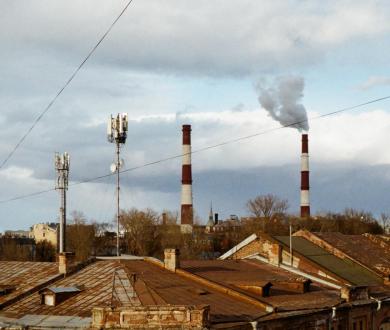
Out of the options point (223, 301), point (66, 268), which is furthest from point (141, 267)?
point (223, 301)

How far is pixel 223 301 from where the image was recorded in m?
25.0

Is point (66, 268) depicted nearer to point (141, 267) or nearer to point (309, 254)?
point (141, 267)

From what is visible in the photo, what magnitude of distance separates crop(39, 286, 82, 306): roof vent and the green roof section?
14973mm

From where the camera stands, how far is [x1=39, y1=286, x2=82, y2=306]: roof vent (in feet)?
81.0

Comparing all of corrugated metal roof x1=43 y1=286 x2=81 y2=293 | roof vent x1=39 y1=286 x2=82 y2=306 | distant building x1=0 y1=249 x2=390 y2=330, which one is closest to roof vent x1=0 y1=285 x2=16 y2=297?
distant building x1=0 y1=249 x2=390 y2=330

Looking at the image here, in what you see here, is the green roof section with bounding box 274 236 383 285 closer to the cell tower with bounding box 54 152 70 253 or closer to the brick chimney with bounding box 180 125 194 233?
the cell tower with bounding box 54 152 70 253

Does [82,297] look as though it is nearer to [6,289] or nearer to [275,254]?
[6,289]

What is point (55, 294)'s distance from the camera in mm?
24672

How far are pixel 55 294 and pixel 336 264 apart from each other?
18018 mm

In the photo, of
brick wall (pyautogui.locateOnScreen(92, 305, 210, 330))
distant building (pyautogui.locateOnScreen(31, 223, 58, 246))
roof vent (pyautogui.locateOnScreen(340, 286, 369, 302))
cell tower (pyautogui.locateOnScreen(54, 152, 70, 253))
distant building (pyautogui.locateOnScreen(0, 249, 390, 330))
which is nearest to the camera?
brick wall (pyautogui.locateOnScreen(92, 305, 210, 330))

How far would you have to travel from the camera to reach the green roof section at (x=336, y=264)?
115ft

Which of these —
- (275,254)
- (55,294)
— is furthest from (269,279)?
(55,294)

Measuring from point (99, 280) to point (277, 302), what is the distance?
7.50 m

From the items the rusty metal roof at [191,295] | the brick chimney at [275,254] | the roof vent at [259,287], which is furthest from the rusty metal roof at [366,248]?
the rusty metal roof at [191,295]
